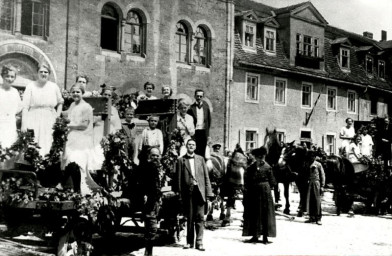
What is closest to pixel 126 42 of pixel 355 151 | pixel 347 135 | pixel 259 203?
pixel 347 135

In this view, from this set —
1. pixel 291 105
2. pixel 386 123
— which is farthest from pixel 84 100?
pixel 291 105

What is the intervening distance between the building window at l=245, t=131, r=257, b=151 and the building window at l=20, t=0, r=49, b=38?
12174 millimetres

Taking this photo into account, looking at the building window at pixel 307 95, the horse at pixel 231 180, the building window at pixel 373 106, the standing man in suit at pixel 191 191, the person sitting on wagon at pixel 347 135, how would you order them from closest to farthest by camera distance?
1. the standing man in suit at pixel 191 191
2. the horse at pixel 231 180
3. the person sitting on wagon at pixel 347 135
4. the building window at pixel 307 95
5. the building window at pixel 373 106

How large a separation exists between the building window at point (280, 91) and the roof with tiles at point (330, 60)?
811mm

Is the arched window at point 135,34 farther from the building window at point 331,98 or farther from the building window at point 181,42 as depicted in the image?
the building window at point 331,98

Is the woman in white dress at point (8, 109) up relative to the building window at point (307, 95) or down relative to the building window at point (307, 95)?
down

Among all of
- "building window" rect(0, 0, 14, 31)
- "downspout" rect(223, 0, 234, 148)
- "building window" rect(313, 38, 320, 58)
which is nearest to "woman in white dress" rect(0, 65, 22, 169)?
"building window" rect(0, 0, 14, 31)

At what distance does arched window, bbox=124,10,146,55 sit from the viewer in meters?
19.8

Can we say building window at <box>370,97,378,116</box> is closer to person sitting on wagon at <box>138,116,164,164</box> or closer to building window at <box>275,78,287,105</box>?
building window at <box>275,78,287,105</box>

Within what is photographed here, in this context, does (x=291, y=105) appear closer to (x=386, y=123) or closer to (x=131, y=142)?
(x=386, y=123)

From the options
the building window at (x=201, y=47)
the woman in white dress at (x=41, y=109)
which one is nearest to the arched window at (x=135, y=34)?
the building window at (x=201, y=47)

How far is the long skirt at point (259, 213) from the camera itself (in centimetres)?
981

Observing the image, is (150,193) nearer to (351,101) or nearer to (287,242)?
(287,242)

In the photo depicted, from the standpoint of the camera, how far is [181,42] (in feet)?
71.6
